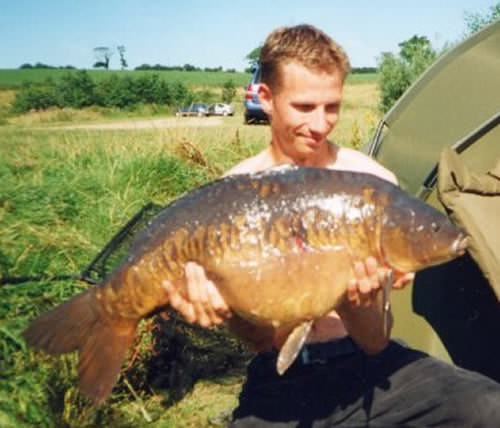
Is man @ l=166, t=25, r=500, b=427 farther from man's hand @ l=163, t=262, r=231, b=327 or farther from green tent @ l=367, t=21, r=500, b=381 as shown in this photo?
green tent @ l=367, t=21, r=500, b=381

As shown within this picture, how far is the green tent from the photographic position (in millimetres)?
2303

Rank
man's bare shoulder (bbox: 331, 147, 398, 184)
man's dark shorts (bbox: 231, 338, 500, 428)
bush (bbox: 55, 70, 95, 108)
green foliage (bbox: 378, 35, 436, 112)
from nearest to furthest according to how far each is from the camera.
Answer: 1. man's dark shorts (bbox: 231, 338, 500, 428)
2. man's bare shoulder (bbox: 331, 147, 398, 184)
3. green foliage (bbox: 378, 35, 436, 112)
4. bush (bbox: 55, 70, 95, 108)

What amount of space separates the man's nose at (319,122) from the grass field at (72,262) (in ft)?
4.71

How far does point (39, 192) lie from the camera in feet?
12.6

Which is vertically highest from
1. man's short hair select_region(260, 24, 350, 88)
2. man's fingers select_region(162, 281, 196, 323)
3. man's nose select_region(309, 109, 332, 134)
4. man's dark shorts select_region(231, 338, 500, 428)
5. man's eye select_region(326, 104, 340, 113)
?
man's short hair select_region(260, 24, 350, 88)

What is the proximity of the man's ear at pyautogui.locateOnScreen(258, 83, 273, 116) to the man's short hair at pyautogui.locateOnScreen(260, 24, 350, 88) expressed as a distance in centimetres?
2

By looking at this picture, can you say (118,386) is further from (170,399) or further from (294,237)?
(294,237)

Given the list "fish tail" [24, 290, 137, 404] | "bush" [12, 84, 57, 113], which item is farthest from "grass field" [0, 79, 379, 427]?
"bush" [12, 84, 57, 113]

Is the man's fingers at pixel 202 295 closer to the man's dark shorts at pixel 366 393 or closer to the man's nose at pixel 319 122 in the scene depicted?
the man's dark shorts at pixel 366 393

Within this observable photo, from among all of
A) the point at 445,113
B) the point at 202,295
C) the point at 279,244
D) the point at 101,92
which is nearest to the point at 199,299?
the point at 202,295

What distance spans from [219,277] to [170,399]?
1.66 meters

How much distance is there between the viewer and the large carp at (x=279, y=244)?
1638mm

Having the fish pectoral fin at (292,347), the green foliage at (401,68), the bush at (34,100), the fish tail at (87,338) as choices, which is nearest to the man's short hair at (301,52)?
the fish pectoral fin at (292,347)

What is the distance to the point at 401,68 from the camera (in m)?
14.7
